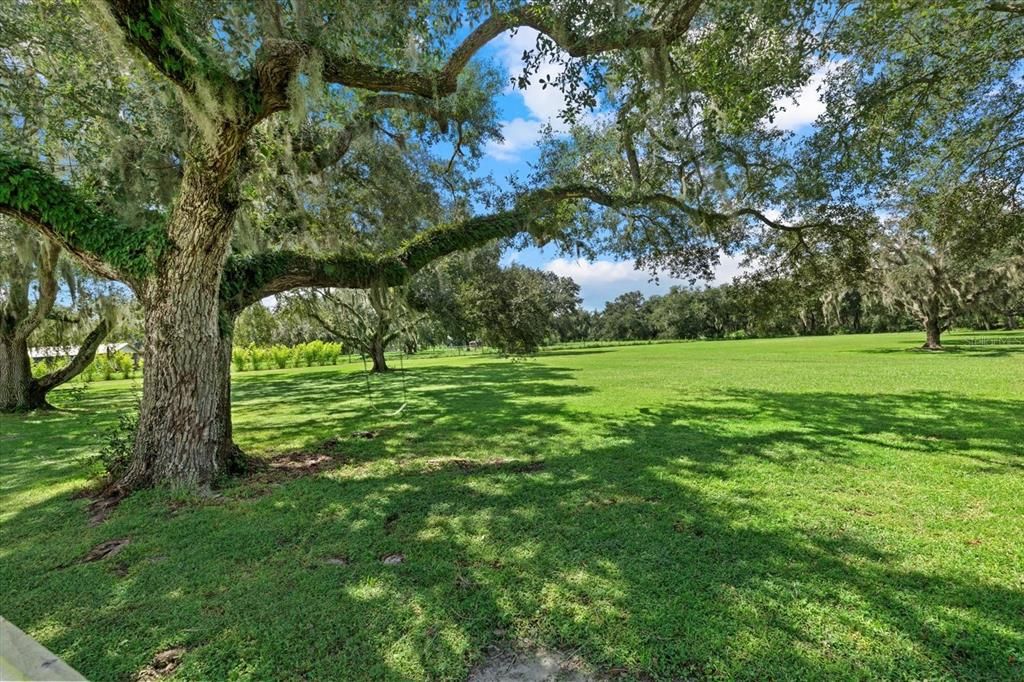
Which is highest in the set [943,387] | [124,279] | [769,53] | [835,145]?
[769,53]

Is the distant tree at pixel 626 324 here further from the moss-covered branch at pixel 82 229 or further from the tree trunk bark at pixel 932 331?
the moss-covered branch at pixel 82 229

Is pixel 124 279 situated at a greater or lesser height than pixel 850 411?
greater

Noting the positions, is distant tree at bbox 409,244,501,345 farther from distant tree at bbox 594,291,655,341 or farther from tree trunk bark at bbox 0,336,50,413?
distant tree at bbox 594,291,655,341

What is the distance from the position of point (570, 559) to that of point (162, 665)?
192cm

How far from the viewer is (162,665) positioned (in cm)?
193

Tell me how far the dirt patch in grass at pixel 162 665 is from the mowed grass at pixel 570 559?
40 mm

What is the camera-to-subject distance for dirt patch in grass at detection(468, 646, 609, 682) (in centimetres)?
180

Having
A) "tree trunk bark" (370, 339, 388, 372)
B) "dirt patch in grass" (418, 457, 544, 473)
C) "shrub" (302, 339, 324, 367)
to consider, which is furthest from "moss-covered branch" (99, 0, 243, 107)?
"shrub" (302, 339, 324, 367)

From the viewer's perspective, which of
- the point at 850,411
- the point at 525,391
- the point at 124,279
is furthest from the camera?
the point at 525,391

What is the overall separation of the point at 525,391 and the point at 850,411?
6160mm

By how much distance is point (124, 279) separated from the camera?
430 centimetres

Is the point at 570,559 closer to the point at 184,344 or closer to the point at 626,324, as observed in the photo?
the point at 184,344

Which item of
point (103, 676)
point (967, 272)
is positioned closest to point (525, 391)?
point (103, 676)

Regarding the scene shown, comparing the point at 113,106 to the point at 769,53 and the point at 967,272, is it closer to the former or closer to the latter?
the point at 769,53
